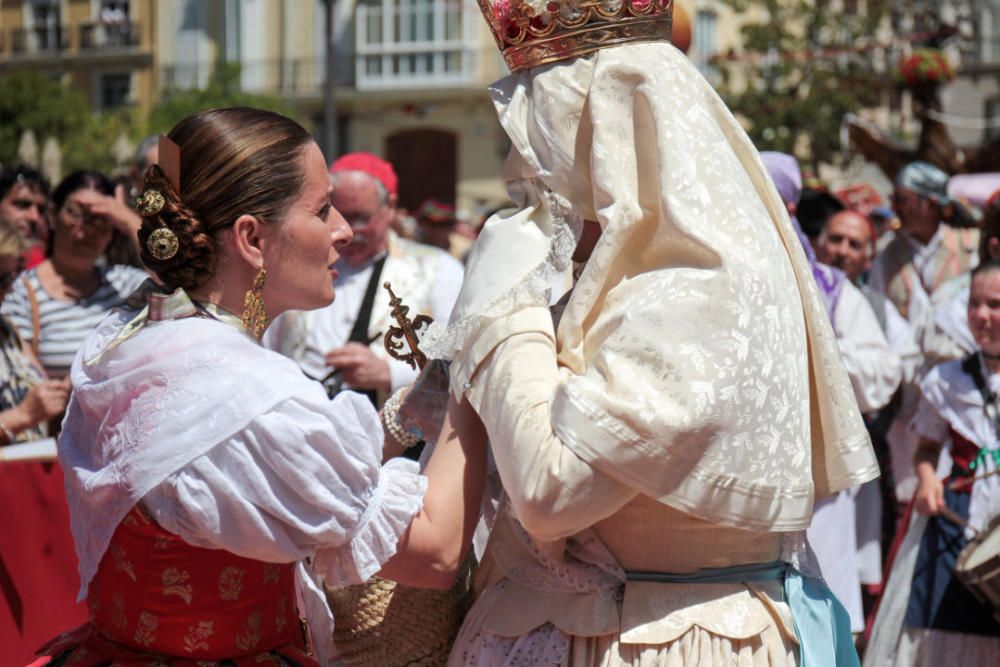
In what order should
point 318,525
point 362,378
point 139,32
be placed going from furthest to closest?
point 139,32, point 362,378, point 318,525

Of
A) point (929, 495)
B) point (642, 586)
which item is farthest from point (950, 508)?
point (642, 586)

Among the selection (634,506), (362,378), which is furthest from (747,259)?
(362,378)

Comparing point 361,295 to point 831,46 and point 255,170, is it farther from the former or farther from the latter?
point 831,46

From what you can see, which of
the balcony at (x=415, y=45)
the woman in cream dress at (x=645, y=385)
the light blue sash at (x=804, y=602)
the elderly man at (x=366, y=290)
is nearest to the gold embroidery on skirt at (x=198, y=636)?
the woman in cream dress at (x=645, y=385)

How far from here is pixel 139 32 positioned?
3788 cm

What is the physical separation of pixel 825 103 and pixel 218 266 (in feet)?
62.5

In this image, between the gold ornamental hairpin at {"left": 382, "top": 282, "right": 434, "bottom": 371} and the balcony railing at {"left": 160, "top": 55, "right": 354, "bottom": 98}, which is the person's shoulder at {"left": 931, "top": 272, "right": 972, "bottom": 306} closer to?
the gold ornamental hairpin at {"left": 382, "top": 282, "right": 434, "bottom": 371}

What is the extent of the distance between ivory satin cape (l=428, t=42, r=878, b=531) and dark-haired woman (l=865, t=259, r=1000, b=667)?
2.39 meters

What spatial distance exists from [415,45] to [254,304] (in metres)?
33.0

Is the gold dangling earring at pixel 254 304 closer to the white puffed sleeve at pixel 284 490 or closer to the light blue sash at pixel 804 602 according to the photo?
the white puffed sleeve at pixel 284 490

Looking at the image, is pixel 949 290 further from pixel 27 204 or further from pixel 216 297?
pixel 216 297

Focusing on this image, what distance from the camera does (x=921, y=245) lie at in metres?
7.75

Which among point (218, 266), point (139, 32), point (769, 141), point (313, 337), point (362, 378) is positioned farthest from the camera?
point (139, 32)

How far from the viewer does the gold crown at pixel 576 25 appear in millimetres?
2404
